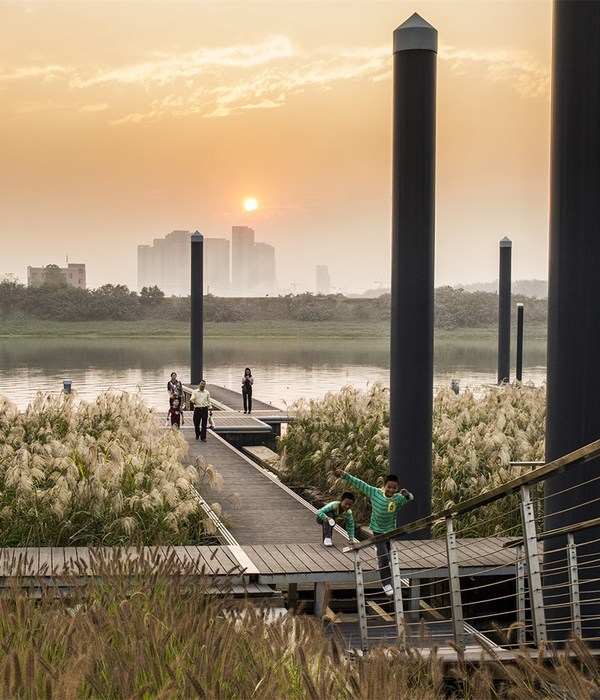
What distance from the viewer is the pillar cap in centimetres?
1062

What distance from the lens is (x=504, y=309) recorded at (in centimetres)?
3509

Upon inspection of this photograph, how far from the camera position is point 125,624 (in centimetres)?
463

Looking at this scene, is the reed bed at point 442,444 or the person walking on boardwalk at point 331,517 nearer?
the person walking on boardwalk at point 331,517

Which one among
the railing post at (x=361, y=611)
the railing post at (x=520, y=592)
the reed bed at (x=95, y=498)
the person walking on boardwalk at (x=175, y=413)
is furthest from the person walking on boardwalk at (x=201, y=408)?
the railing post at (x=520, y=592)

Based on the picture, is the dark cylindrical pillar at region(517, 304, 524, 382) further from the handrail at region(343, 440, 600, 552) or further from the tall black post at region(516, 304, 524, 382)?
the handrail at region(343, 440, 600, 552)

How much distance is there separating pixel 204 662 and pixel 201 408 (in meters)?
16.7

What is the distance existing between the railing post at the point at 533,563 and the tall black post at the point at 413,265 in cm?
519

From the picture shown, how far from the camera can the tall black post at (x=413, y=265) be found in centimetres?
1073

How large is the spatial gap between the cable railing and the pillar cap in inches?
186

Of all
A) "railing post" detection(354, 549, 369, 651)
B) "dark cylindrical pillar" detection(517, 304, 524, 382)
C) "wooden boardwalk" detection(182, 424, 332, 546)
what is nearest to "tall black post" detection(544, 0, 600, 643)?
"railing post" detection(354, 549, 369, 651)

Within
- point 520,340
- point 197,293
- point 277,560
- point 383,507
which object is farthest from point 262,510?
point 520,340

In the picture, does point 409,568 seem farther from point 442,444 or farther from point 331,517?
point 442,444

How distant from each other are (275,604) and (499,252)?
28.2 m

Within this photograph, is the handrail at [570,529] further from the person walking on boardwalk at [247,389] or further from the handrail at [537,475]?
the person walking on boardwalk at [247,389]
